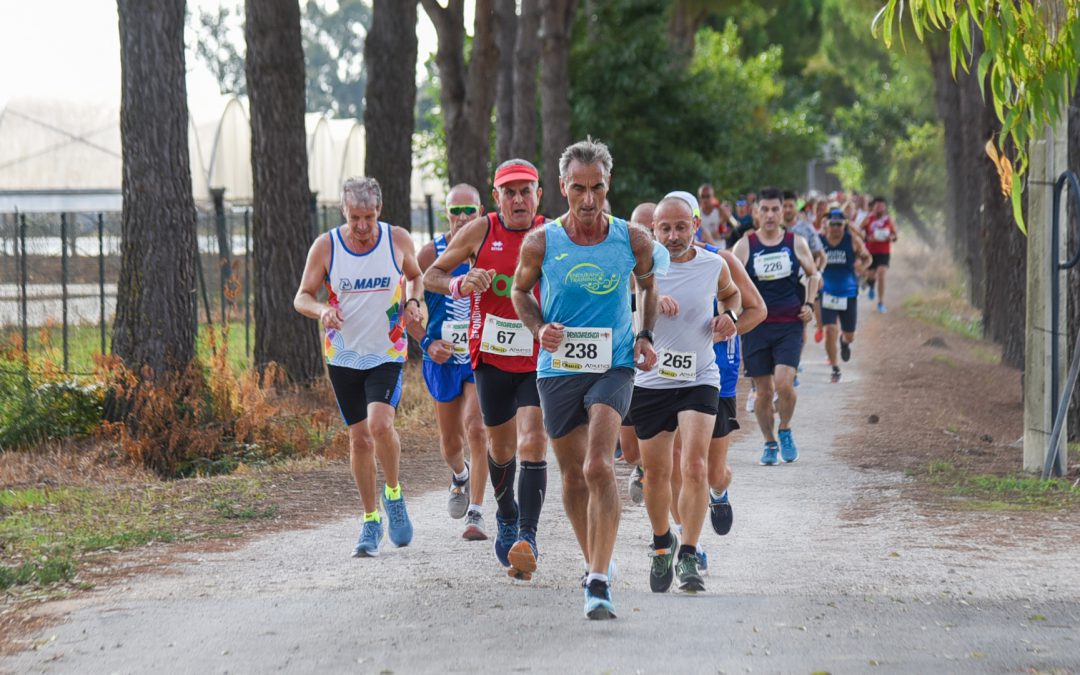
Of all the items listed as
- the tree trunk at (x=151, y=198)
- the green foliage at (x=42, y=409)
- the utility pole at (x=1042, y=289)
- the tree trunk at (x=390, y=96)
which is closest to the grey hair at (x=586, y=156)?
the utility pole at (x=1042, y=289)

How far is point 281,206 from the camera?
15.7 meters

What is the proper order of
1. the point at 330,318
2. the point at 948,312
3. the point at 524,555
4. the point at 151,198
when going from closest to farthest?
the point at 524,555, the point at 330,318, the point at 151,198, the point at 948,312

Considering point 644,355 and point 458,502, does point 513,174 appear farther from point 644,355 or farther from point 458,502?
point 458,502

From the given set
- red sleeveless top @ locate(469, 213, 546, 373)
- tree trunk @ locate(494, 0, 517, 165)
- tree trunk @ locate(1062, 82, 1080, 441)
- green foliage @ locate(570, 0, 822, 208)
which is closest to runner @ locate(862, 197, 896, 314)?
tree trunk @ locate(494, 0, 517, 165)

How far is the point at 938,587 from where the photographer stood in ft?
25.1

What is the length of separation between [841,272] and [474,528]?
1087 centimetres

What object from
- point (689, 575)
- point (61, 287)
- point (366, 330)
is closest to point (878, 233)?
point (61, 287)

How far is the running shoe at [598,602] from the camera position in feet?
22.2

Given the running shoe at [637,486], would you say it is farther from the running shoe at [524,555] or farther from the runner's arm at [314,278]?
the running shoe at [524,555]

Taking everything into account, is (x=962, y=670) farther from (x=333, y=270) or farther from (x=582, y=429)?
(x=333, y=270)

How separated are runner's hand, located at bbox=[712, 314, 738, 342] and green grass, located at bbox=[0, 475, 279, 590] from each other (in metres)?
3.15

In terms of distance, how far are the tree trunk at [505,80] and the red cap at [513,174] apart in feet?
60.4

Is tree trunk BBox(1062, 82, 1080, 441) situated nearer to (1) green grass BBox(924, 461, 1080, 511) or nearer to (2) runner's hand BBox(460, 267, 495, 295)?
(1) green grass BBox(924, 461, 1080, 511)

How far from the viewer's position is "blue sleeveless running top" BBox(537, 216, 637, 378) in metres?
7.02
